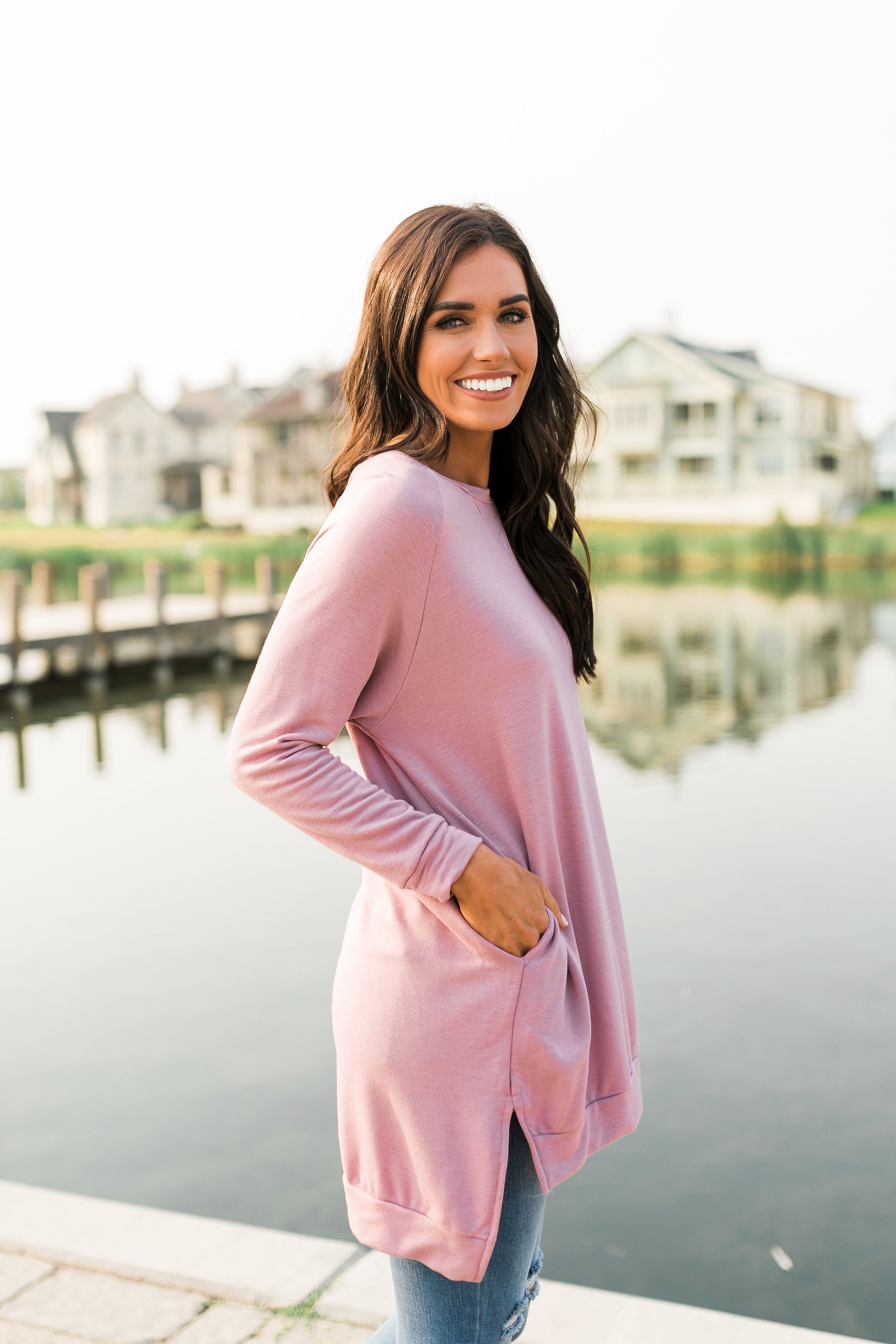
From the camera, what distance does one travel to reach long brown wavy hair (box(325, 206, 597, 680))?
1468mm

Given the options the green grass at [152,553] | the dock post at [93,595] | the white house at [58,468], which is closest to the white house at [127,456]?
the white house at [58,468]

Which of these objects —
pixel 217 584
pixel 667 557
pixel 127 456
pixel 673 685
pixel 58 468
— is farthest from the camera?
pixel 58 468

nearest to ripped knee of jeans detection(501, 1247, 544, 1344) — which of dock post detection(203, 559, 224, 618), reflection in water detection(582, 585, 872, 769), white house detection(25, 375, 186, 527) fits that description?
reflection in water detection(582, 585, 872, 769)

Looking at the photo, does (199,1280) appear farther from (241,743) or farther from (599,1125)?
(241,743)

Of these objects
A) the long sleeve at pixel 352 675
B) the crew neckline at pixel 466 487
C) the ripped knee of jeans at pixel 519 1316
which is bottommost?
the ripped knee of jeans at pixel 519 1316

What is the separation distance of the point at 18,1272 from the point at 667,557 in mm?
38758

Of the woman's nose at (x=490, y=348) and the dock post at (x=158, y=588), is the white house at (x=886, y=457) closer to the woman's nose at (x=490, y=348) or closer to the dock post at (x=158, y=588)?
the dock post at (x=158, y=588)

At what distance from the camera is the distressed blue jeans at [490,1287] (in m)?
1.38

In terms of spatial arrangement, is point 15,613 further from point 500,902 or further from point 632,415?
point 632,415

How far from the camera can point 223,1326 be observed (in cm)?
231

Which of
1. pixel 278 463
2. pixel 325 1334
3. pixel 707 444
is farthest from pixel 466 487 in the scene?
pixel 278 463

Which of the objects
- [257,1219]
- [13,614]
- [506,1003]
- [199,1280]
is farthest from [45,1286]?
[13,614]

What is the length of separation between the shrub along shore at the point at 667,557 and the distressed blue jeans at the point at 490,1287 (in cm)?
3108

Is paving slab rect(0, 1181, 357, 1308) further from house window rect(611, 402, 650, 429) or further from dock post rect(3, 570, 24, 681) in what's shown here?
house window rect(611, 402, 650, 429)
